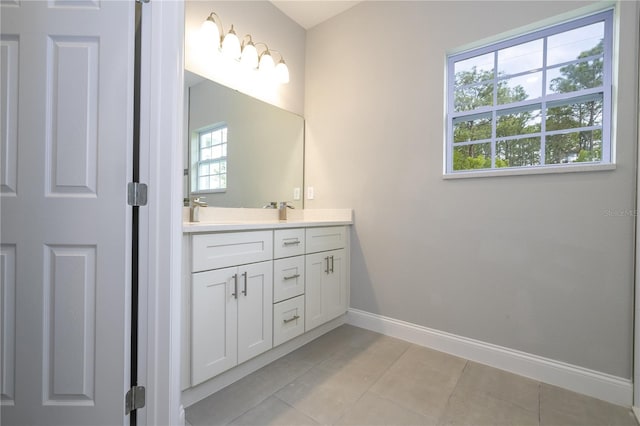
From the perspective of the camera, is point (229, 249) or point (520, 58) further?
point (520, 58)

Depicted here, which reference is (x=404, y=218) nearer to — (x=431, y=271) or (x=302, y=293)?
(x=431, y=271)

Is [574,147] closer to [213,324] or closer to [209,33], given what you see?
[213,324]

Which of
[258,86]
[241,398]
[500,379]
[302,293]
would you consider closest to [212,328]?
[241,398]

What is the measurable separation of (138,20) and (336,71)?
1690mm

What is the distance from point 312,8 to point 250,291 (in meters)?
2.37

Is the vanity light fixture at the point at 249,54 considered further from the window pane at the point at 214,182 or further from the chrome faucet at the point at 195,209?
the chrome faucet at the point at 195,209

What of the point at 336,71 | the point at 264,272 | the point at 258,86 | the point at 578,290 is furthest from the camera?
the point at 336,71

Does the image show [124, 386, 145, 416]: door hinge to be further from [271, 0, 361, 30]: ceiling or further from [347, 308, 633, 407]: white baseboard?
[271, 0, 361, 30]: ceiling

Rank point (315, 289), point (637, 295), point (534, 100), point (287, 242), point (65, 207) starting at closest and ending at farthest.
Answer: point (65, 207), point (637, 295), point (534, 100), point (287, 242), point (315, 289)

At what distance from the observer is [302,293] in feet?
6.20

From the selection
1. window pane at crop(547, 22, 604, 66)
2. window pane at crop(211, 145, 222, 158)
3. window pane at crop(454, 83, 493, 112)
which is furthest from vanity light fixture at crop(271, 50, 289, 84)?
window pane at crop(547, 22, 604, 66)

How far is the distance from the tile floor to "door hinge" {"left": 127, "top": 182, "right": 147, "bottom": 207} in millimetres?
995

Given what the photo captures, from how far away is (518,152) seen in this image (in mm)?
1738

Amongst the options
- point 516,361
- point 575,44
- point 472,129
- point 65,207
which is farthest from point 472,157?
point 65,207
